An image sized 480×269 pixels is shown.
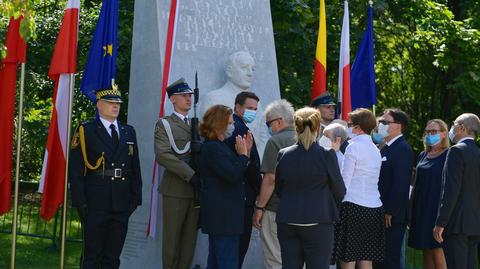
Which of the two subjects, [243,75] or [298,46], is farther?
[298,46]

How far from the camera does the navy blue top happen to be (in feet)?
28.3

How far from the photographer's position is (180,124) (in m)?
8.43

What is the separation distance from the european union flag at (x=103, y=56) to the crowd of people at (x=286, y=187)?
671 mm

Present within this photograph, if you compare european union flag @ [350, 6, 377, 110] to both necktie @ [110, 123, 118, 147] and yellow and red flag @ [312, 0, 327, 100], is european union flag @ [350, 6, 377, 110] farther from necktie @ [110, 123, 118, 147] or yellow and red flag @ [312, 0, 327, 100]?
necktie @ [110, 123, 118, 147]

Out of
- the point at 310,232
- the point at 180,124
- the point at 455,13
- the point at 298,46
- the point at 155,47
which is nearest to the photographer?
the point at 310,232

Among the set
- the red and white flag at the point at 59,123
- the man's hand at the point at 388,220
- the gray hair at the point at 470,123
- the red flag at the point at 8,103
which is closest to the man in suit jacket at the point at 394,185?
the man's hand at the point at 388,220

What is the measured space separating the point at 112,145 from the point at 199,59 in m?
1.83

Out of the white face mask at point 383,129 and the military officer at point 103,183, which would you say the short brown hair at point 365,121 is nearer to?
the white face mask at point 383,129

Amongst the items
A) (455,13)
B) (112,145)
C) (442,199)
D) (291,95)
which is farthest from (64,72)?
(455,13)

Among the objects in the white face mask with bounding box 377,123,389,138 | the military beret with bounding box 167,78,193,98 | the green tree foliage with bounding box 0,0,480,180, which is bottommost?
the white face mask with bounding box 377,123,389,138

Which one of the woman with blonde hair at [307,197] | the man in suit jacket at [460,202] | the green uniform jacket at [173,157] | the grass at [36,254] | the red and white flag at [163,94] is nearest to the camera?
the woman with blonde hair at [307,197]

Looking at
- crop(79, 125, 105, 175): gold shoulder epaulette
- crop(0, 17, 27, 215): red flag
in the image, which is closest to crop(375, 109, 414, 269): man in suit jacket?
crop(79, 125, 105, 175): gold shoulder epaulette

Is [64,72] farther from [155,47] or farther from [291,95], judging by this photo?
[291,95]

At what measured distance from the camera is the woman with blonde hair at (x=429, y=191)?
8.61m
